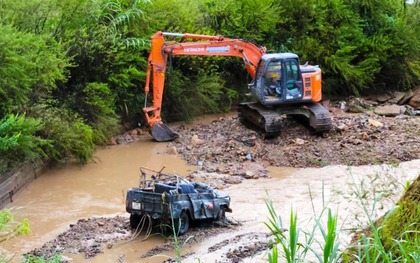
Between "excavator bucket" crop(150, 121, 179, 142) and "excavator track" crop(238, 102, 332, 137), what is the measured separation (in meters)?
1.91

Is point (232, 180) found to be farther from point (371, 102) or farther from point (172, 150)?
point (371, 102)

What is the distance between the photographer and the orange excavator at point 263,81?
15.0 m

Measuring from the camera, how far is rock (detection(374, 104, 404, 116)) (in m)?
18.2

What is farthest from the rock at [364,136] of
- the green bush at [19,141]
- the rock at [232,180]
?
the green bush at [19,141]

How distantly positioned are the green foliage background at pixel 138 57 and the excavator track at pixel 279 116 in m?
2.05

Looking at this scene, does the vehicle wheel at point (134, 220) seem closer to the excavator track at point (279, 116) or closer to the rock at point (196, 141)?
the rock at point (196, 141)

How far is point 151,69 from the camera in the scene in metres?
15.2

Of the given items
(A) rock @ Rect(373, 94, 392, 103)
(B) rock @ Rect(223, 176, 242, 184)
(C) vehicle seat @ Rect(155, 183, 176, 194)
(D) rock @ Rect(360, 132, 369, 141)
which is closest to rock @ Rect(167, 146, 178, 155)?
(B) rock @ Rect(223, 176, 242, 184)

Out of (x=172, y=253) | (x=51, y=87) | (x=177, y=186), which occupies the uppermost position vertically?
(x=51, y=87)

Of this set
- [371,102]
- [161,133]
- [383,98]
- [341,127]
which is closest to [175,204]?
[161,133]

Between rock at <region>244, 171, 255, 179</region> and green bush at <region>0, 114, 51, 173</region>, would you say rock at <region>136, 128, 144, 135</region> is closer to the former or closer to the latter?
green bush at <region>0, 114, 51, 173</region>

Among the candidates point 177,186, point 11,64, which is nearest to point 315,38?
point 11,64

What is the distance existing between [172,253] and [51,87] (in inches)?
240

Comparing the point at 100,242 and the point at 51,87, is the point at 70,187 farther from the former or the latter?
the point at 100,242
